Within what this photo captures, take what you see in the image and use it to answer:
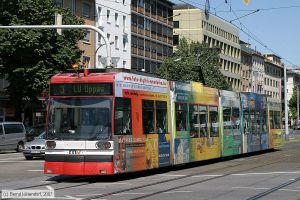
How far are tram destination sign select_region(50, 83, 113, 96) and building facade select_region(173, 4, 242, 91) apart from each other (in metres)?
68.3

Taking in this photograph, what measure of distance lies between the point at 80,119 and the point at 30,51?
26355 mm

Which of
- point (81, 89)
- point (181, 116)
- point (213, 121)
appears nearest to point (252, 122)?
point (213, 121)

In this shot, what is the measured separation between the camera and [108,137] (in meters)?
16.2

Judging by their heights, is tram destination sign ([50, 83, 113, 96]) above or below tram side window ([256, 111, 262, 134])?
above

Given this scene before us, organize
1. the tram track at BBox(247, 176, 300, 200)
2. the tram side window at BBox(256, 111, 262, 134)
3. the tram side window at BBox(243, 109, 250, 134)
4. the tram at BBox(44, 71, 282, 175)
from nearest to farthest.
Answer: the tram track at BBox(247, 176, 300, 200) < the tram at BBox(44, 71, 282, 175) < the tram side window at BBox(243, 109, 250, 134) < the tram side window at BBox(256, 111, 262, 134)

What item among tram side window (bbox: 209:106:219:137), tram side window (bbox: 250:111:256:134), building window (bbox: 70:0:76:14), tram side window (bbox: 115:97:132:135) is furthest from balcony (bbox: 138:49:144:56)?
tram side window (bbox: 115:97:132:135)

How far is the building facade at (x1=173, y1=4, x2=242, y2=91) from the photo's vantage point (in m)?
95.6

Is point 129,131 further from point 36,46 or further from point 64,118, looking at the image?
point 36,46

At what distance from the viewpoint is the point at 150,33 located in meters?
78.1

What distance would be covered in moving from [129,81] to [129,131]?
140cm

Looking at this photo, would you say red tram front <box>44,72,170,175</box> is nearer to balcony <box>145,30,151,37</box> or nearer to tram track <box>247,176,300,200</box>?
tram track <box>247,176,300,200</box>

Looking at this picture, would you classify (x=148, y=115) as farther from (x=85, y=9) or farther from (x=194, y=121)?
(x=85, y=9)

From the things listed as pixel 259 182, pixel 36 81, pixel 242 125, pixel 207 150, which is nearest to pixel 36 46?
pixel 36 81

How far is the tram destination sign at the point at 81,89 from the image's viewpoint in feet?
54.3
